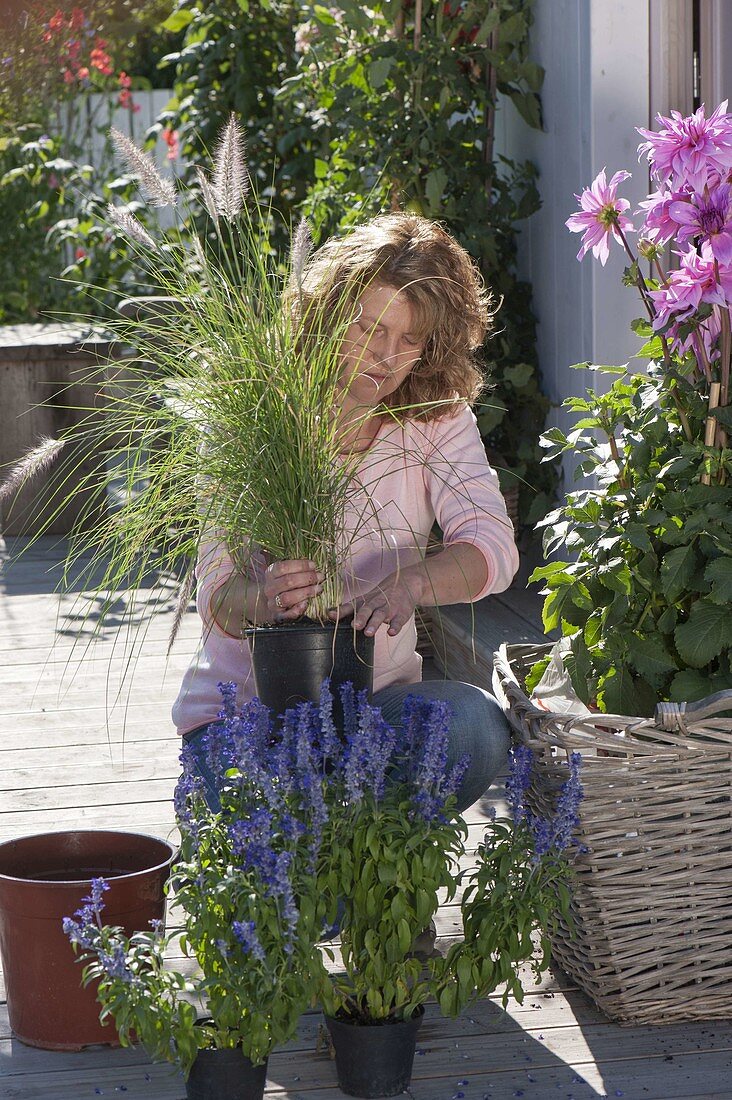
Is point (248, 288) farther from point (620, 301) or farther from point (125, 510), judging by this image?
point (620, 301)

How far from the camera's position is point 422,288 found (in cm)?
196

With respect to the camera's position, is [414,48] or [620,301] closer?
[620,301]

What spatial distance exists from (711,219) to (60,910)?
115cm

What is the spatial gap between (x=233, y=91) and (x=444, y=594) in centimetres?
401

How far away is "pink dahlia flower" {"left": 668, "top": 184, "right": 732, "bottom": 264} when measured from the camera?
5.35ft

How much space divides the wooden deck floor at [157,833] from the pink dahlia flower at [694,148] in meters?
0.82

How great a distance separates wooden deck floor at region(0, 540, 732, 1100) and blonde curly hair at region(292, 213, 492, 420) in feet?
1.73

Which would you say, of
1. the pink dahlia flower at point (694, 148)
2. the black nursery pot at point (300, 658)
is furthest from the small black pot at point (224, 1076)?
the pink dahlia flower at point (694, 148)

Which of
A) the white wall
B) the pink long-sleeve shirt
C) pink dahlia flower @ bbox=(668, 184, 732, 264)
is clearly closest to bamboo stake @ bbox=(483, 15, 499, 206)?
the white wall

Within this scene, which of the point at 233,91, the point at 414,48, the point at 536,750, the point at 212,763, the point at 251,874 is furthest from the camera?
the point at 233,91

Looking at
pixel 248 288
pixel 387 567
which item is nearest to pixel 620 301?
pixel 387 567

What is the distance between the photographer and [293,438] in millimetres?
1598

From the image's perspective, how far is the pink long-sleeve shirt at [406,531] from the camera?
1904 millimetres

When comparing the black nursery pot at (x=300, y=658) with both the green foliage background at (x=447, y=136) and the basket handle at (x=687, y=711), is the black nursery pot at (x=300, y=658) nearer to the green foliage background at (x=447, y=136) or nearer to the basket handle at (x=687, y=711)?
the basket handle at (x=687, y=711)
